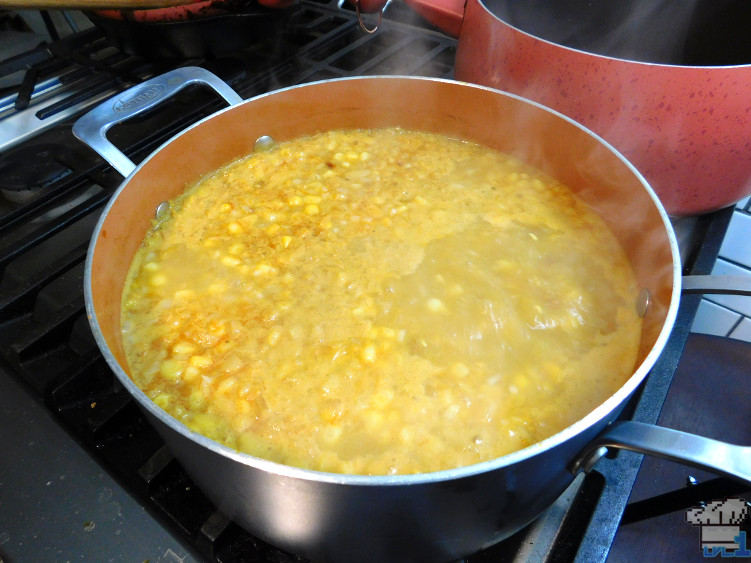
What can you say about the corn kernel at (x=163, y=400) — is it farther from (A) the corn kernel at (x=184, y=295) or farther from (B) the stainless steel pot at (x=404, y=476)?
(A) the corn kernel at (x=184, y=295)

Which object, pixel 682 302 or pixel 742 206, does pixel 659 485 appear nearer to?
pixel 682 302

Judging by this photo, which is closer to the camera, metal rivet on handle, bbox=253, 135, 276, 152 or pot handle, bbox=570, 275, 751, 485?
pot handle, bbox=570, 275, 751, 485

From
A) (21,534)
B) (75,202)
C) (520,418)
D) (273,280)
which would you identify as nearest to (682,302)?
(520,418)

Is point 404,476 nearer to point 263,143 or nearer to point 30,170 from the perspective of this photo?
point 263,143

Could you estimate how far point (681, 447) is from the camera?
628 mm

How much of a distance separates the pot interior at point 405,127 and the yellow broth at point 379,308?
5 cm

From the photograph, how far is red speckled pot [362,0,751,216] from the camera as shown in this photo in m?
1.08

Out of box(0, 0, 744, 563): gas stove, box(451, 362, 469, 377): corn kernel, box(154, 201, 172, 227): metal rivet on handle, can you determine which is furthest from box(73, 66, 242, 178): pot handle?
box(451, 362, 469, 377): corn kernel

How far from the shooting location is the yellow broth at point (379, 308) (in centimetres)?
91

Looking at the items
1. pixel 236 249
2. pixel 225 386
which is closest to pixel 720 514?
pixel 225 386

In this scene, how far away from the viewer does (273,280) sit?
1.17 meters

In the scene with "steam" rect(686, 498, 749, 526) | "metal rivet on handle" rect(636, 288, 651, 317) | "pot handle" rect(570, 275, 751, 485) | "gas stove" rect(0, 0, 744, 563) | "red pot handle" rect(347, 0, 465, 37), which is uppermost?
"red pot handle" rect(347, 0, 465, 37)

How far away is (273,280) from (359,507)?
62cm

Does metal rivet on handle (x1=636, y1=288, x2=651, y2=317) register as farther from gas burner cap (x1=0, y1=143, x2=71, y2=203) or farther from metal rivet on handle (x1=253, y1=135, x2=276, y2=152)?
gas burner cap (x1=0, y1=143, x2=71, y2=203)
